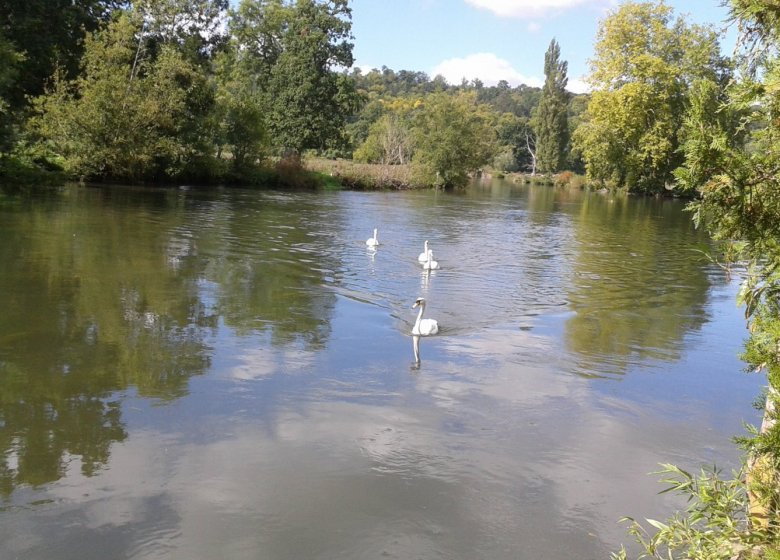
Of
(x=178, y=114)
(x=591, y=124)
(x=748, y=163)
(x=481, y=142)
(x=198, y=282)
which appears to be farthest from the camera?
(x=481, y=142)

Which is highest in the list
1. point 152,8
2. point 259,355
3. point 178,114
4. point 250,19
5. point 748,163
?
point 250,19

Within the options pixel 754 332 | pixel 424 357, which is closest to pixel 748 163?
pixel 754 332

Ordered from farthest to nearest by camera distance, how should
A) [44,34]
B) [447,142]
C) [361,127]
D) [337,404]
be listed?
[361,127] → [447,142] → [44,34] → [337,404]

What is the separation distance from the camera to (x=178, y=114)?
1314 inches

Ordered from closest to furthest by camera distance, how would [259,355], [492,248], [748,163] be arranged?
1. [748,163]
2. [259,355]
3. [492,248]

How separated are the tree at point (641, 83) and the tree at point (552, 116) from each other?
1453 inches

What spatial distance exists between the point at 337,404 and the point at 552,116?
90307 mm

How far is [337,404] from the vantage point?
682 centimetres

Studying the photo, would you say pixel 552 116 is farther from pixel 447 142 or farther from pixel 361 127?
pixel 447 142

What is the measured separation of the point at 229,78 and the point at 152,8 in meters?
32.0

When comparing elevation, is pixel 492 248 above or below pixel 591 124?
below

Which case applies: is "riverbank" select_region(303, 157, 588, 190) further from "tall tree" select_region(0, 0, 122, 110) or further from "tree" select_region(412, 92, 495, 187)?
"tall tree" select_region(0, 0, 122, 110)

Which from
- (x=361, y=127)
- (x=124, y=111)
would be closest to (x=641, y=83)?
(x=124, y=111)

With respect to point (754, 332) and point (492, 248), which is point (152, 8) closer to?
point (492, 248)
